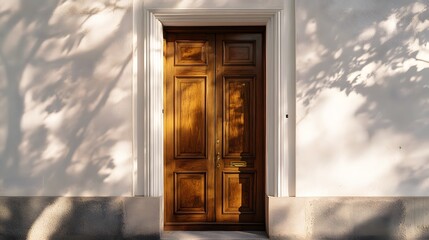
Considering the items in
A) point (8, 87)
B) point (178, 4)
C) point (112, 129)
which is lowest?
point (112, 129)

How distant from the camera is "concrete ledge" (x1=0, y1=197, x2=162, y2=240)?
6715mm

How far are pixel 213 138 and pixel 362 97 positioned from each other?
2321 millimetres

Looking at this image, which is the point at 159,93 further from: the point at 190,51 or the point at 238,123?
the point at 238,123

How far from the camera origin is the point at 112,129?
6789 mm

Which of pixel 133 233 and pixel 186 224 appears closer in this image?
pixel 133 233

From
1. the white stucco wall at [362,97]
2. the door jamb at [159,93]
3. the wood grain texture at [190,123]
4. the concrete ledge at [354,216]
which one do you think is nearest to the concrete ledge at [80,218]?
the door jamb at [159,93]

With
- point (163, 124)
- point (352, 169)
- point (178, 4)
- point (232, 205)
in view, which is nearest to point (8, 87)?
point (163, 124)

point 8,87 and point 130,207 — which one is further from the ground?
point 8,87

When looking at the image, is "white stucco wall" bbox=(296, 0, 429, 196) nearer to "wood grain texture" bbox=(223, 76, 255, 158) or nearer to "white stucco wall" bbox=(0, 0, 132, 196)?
"wood grain texture" bbox=(223, 76, 255, 158)

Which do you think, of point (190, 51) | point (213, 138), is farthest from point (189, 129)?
point (190, 51)

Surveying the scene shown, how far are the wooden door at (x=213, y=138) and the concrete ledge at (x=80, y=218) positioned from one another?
615 mm

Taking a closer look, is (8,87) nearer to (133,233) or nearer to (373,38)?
(133,233)

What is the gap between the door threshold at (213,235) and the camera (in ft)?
22.4

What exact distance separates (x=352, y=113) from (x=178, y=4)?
302 centimetres
